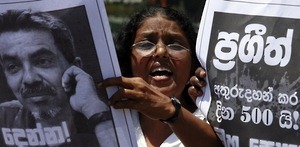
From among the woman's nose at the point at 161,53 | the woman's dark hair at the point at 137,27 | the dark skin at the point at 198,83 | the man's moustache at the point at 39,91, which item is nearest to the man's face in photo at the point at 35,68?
the man's moustache at the point at 39,91

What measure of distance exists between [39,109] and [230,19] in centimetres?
53

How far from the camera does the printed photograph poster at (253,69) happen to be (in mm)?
2594

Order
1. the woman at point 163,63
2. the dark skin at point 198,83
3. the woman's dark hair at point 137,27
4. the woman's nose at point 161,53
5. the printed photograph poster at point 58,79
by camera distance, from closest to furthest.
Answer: the printed photograph poster at point 58,79 → the dark skin at point 198,83 → the woman at point 163,63 → the woman's nose at point 161,53 → the woman's dark hair at point 137,27

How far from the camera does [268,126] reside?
104 inches

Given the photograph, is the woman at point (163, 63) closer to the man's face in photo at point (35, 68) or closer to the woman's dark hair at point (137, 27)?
the woman's dark hair at point (137, 27)

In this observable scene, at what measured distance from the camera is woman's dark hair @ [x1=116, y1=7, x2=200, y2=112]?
3275 millimetres

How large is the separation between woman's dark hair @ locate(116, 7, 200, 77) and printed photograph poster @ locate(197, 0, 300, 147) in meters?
0.55

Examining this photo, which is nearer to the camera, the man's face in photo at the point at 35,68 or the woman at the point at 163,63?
the man's face in photo at the point at 35,68

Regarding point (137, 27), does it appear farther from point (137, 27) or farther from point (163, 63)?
point (163, 63)

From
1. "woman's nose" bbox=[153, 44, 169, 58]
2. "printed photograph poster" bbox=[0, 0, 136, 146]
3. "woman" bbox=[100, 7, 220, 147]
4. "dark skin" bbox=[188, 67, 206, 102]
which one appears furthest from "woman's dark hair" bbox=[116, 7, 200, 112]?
"printed photograph poster" bbox=[0, 0, 136, 146]

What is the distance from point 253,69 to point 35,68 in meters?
0.53

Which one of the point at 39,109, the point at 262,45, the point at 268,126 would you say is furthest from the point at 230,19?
the point at 39,109

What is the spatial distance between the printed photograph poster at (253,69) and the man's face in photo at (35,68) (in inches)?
15.5

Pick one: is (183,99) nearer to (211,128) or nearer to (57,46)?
(211,128)
